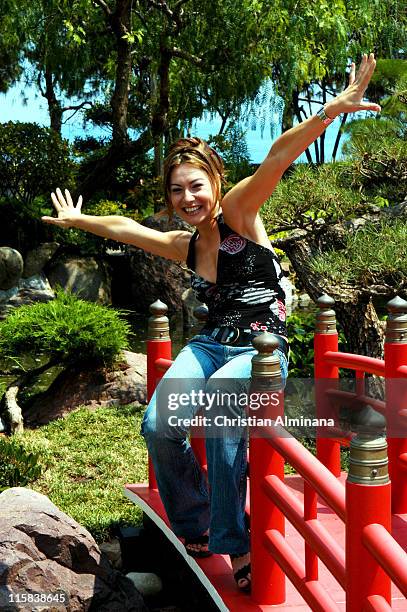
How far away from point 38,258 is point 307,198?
9.63 meters

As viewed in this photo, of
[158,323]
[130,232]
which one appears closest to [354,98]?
[130,232]

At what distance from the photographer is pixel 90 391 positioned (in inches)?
311

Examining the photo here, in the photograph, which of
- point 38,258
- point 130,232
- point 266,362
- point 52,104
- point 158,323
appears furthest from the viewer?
point 52,104

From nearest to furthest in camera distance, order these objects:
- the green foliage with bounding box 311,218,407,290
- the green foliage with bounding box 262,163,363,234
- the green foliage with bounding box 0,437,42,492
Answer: the green foliage with bounding box 311,218,407,290 < the green foliage with bounding box 0,437,42,492 < the green foliage with bounding box 262,163,363,234

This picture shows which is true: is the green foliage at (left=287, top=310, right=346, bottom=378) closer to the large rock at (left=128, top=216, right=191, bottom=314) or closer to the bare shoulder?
the bare shoulder

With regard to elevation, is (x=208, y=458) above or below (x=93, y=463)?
above

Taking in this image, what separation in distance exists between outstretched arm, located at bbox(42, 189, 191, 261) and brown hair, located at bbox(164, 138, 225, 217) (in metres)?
0.25

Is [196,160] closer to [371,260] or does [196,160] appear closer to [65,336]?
[371,260]

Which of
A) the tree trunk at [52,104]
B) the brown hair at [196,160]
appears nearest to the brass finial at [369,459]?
the brown hair at [196,160]

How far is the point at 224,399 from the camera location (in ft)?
9.77

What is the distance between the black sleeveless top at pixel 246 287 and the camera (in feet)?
10.5

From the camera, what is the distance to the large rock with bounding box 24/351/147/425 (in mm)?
7750

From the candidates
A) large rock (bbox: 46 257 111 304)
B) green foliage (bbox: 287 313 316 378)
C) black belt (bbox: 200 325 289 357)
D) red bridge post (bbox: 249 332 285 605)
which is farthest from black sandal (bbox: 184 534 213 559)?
large rock (bbox: 46 257 111 304)

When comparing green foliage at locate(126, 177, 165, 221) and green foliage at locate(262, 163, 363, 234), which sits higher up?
green foliage at locate(126, 177, 165, 221)
